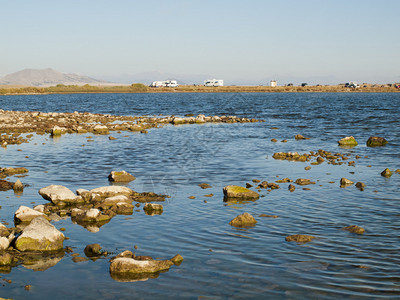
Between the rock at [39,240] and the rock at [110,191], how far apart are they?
505cm

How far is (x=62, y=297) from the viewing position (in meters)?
9.18

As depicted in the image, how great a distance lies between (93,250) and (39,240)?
166 centimetres

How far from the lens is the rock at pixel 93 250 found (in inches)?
454

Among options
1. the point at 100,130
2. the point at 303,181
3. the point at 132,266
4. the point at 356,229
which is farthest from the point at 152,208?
the point at 100,130

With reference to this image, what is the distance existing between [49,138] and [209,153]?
51.3ft

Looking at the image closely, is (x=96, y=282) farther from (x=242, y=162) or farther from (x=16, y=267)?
(x=242, y=162)

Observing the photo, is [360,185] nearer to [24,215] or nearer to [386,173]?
[386,173]

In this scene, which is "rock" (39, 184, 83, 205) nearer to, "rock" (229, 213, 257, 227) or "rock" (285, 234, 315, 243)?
"rock" (229, 213, 257, 227)

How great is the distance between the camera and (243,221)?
14164 millimetres

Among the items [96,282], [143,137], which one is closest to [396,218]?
[96,282]

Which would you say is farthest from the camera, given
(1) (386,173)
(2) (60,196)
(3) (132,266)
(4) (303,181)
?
(1) (386,173)

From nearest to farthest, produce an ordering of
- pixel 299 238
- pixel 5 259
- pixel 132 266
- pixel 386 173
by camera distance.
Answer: pixel 132 266 → pixel 5 259 → pixel 299 238 → pixel 386 173

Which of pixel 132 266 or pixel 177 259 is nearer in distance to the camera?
pixel 132 266

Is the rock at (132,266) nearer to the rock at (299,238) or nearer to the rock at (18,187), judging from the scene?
the rock at (299,238)
